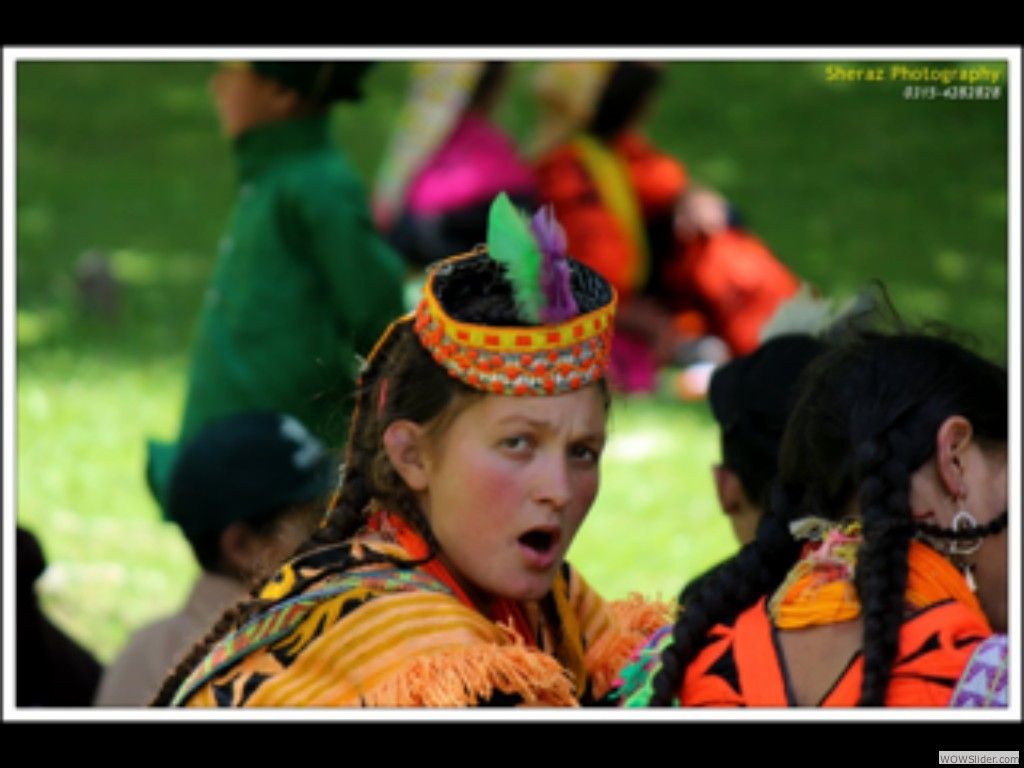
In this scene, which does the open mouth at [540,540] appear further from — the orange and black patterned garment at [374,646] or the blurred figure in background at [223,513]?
the blurred figure in background at [223,513]

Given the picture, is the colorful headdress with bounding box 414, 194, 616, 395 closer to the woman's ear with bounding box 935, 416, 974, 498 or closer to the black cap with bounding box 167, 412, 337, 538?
the woman's ear with bounding box 935, 416, 974, 498

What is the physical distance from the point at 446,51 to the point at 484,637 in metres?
2.20

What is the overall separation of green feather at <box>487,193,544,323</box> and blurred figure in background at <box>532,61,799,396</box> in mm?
5858

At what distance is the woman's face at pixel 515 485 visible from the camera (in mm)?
3746

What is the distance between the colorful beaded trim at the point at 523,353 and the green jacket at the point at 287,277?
295 centimetres

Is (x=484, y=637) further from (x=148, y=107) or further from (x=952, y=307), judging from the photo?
(x=148, y=107)

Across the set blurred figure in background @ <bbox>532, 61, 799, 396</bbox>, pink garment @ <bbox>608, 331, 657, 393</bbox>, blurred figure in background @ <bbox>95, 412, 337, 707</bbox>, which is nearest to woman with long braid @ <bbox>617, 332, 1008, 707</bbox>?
blurred figure in background @ <bbox>95, 412, 337, 707</bbox>

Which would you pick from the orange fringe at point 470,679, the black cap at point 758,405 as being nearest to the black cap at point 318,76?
the black cap at point 758,405

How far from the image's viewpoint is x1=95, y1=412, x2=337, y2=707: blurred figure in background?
517 centimetres

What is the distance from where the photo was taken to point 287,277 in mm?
6875

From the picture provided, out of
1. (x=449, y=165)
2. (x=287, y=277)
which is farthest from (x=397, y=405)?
(x=449, y=165)

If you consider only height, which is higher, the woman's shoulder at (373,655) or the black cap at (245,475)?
the black cap at (245,475)

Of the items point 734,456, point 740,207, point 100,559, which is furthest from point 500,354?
point 740,207

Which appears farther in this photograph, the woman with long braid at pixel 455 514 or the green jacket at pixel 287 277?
the green jacket at pixel 287 277
